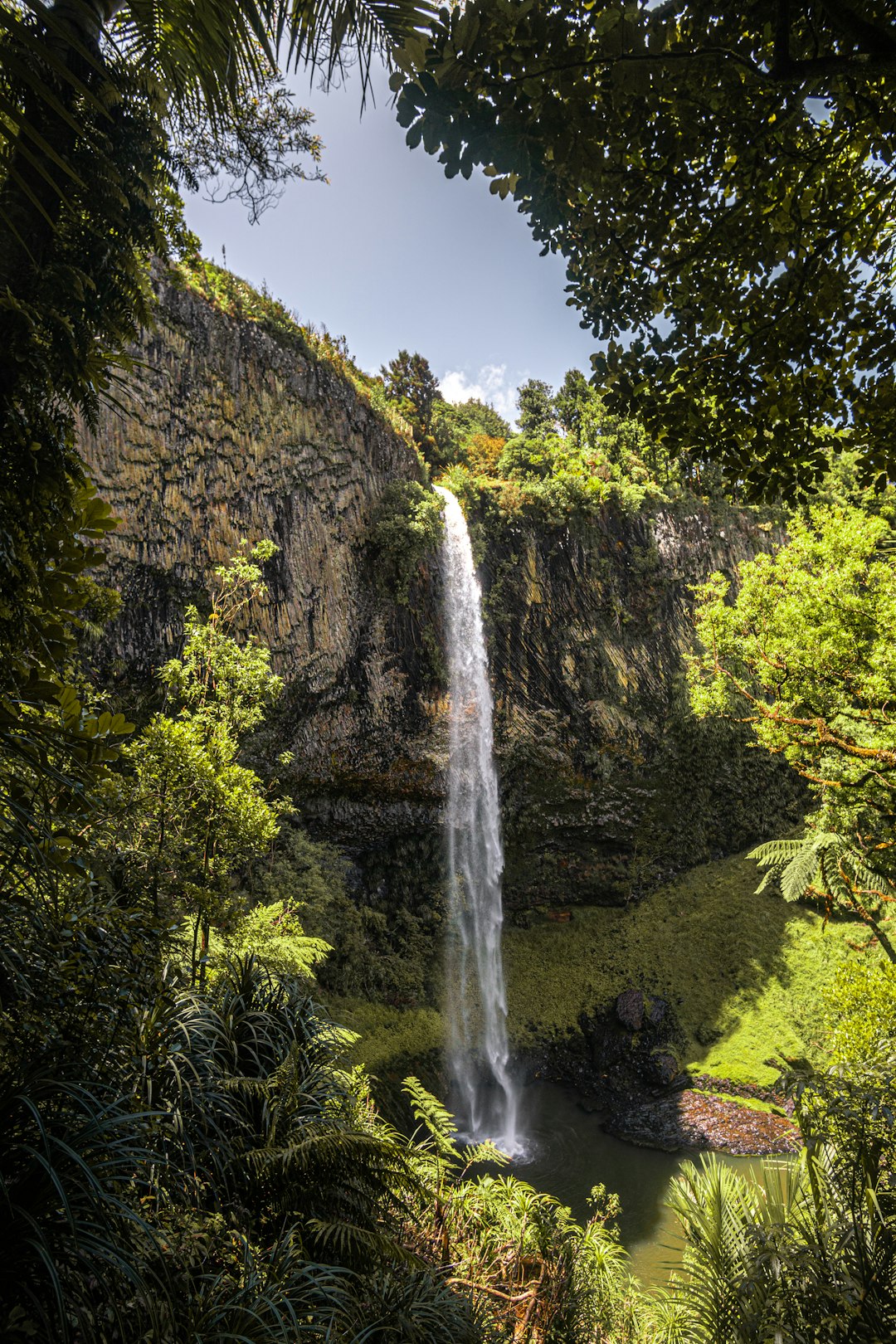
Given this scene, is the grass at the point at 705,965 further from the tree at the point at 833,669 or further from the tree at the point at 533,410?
the tree at the point at 533,410

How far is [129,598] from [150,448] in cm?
239

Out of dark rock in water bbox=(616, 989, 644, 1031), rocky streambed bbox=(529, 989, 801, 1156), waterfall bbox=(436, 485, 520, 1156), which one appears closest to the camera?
rocky streambed bbox=(529, 989, 801, 1156)

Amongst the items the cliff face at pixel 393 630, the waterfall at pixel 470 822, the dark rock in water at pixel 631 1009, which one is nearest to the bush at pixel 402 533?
the cliff face at pixel 393 630

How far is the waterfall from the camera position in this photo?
1349cm

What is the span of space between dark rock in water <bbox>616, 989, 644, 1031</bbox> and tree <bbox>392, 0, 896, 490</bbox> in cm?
1285

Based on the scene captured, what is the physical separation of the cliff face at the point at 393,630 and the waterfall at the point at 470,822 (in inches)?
16.2

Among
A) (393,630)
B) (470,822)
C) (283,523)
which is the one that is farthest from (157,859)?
(470,822)

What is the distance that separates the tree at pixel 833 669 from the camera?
663 centimetres

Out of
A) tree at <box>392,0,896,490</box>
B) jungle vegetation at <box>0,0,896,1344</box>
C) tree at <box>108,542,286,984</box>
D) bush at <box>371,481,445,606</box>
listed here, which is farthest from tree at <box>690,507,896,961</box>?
bush at <box>371,481,445,606</box>

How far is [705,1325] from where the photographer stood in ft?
11.9

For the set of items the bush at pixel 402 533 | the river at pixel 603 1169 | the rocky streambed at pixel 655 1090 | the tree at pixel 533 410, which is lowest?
the river at pixel 603 1169

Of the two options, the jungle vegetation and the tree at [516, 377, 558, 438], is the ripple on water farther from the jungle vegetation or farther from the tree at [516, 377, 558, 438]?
the tree at [516, 377, 558, 438]

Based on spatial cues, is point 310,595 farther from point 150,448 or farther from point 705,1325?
point 705,1325


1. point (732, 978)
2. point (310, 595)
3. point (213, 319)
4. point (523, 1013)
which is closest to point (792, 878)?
point (732, 978)
